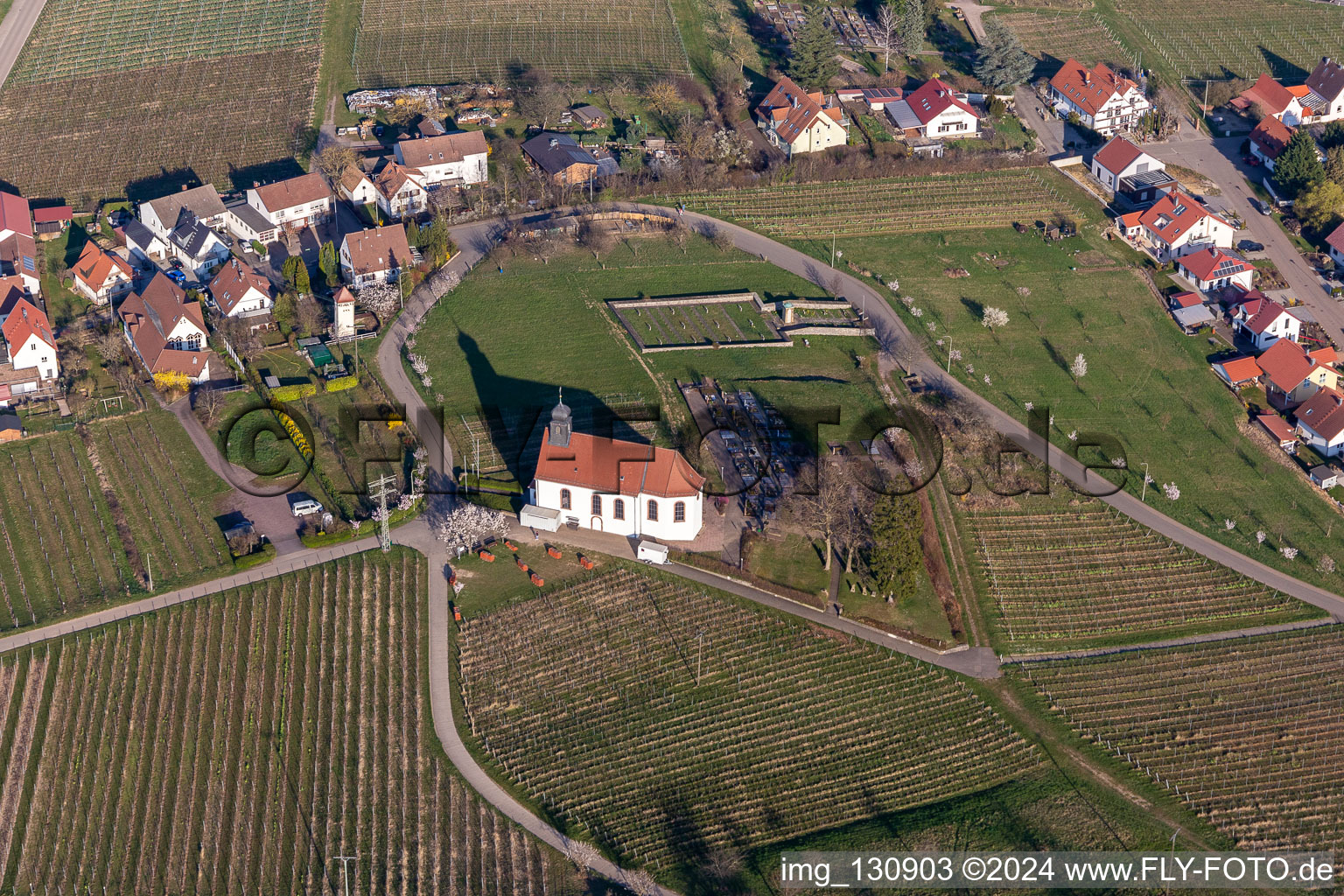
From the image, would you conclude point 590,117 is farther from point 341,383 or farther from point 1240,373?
point 1240,373

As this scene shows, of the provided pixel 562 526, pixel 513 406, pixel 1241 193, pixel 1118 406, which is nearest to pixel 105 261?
pixel 513 406

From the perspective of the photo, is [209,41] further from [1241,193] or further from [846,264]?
[1241,193]

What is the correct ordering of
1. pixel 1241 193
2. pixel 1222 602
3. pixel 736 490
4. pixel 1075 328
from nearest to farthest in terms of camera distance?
1. pixel 1222 602
2. pixel 736 490
3. pixel 1075 328
4. pixel 1241 193

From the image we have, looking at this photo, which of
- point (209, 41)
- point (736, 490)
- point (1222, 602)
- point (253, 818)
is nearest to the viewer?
point (253, 818)

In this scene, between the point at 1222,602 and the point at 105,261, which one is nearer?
the point at 1222,602

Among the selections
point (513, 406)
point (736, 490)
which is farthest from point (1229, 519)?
point (513, 406)

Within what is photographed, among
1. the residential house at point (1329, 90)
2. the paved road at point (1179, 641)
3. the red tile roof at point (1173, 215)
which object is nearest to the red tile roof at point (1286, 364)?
the red tile roof at point (1173, 215)

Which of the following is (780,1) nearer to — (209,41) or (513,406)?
(209,41)
